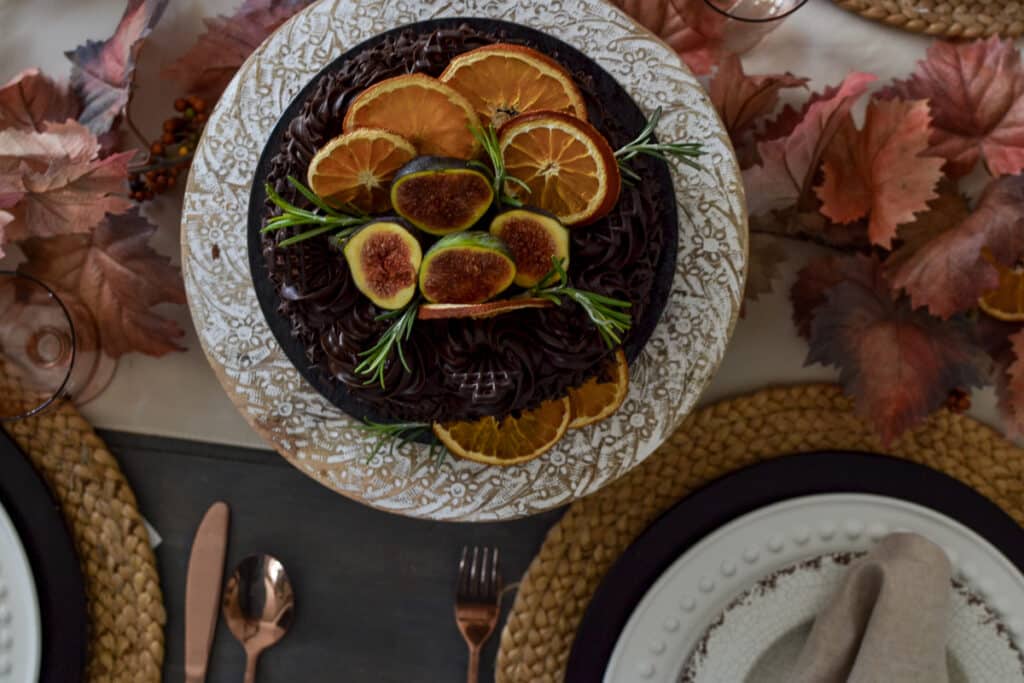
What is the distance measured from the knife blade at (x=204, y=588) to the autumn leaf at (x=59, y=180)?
0.49 meters

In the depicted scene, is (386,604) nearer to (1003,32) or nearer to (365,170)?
(365,170)

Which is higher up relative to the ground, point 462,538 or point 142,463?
point 142,463

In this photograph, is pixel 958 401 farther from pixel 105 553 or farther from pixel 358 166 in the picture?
pixel 105 553

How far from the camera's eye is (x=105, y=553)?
1.37 meters

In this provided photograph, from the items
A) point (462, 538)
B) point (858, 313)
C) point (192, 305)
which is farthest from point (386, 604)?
point (858, 313)

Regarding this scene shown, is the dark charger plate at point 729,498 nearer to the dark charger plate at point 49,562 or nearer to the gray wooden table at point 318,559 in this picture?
the gray wooden table at point 318,559

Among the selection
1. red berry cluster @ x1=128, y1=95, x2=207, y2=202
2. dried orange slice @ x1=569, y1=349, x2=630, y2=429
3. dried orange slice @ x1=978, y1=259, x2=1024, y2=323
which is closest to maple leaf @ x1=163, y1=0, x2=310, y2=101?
red berry cluster @ x1=128, y1=95, x2=207, y2=202

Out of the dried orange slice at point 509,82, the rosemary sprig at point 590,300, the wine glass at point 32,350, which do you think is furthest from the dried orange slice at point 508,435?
the wine glass at point 32,350

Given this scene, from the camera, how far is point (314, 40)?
3.95 feet

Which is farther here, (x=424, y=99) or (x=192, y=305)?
(x=192, y=305)

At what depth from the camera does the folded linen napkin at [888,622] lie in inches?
47.4

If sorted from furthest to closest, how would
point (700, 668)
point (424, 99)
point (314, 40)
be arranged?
point (700, 668) < point (314, 40) < point (424, 99)

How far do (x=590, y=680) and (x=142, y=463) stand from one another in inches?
31.4

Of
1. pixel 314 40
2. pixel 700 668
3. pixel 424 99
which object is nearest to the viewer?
pixel 424 99
